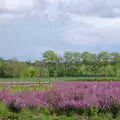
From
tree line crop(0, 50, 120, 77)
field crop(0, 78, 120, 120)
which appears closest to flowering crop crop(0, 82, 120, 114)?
field crop(0, 78, 120, 120)

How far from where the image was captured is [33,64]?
166 ft

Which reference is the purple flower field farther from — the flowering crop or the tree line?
the tree line

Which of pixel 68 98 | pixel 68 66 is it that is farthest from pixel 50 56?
pixel 68 98

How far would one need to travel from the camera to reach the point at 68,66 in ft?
158

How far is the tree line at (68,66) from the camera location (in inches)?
1673

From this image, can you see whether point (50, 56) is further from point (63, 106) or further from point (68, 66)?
point (63, 106)

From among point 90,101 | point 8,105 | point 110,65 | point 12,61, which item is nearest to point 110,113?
point 90,101

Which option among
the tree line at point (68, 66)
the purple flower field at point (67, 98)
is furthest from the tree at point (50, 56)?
the purple flower field at point (67, 98)

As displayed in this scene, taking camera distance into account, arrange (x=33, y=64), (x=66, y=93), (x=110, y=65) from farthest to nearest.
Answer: (x=33, y=64) → (x=110, y=65) → (x=66, y=93)

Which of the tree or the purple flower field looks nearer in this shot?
the purple flower field

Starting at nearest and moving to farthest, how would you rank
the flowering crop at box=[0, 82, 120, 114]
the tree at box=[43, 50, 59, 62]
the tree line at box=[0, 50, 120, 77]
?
the flowering crop at box=[0, 82, 120, 114] → the tree line at box=[0, 50, 120, 77] → the tree at box=[43, 50, 59, 62]

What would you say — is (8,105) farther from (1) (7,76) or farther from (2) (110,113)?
(1) (7,76)

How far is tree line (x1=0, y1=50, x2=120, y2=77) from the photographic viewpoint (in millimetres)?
42500

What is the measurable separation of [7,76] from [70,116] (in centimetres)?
3244
